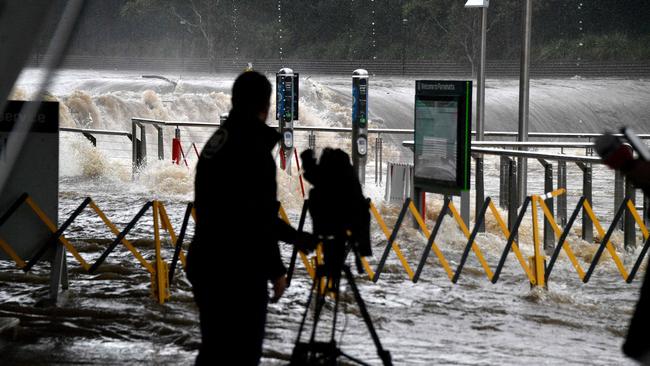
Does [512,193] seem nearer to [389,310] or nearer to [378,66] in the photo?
[389,310]

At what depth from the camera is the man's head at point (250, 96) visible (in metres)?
4.57

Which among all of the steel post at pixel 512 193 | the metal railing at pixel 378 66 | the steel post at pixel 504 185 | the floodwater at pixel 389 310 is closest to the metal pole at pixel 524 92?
the steel post at pixel 504 185

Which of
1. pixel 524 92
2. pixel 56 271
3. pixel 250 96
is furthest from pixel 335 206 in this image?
pixel 524 92

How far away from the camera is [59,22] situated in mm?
4016

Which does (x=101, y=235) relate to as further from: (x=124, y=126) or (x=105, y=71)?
(x=105, y=71)

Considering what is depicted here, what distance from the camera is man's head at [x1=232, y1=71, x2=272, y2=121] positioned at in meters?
4.57

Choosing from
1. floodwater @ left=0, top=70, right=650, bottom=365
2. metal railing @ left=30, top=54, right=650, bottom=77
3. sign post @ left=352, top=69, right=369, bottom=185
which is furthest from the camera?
metal railing @ left=30, top=54, right=650, bottom=77

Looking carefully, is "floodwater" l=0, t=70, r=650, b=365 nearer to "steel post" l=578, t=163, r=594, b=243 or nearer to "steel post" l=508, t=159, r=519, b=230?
"steel post" l=578, t=163, r=594, b=243

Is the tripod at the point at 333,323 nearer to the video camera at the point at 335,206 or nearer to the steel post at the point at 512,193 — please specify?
the video camera at the point at 335,206

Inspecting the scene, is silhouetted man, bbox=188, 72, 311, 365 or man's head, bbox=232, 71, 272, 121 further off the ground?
man's head, bbox=232, 71, 272, 121

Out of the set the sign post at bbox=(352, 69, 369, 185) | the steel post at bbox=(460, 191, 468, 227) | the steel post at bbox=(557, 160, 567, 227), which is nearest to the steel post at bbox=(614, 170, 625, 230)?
the steel post at bbox=(557, 160, 567, 227)

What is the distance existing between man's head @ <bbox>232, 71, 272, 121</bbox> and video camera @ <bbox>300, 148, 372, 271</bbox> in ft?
1.04

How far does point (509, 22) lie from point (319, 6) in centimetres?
956

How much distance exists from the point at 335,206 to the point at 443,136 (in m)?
5.35
